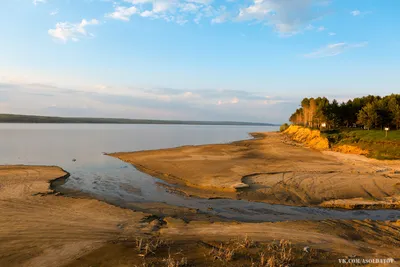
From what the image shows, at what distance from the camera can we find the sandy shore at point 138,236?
795 centimetres

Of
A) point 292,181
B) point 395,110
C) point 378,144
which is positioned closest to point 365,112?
point 395,110

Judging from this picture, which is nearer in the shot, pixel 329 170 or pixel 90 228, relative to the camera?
pixel 90 228

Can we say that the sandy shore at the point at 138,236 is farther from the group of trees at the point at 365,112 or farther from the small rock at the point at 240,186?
the group of trees at the point at 365,112

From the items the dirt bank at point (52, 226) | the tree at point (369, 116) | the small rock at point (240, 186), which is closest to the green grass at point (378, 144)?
the tree at point (369, 116)

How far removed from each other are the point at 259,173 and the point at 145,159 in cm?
1642

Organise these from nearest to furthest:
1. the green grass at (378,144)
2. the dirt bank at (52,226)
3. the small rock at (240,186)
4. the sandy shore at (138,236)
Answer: the sandy shore at (138,236) → the dirt bank at (52,226) → the small rock at (240,186) → the green grass at (378,144)

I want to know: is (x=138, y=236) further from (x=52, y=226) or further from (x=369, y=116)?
(x=369, y=116)

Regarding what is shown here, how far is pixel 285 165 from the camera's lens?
96.3 feet

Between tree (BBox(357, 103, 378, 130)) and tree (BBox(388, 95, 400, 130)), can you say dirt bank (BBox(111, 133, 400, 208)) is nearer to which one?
tree (BBox(357, 103, 378, 130))

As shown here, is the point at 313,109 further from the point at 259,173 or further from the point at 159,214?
the point at 159,214

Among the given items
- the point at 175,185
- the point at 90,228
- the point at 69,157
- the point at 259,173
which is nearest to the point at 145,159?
the point at 69,157

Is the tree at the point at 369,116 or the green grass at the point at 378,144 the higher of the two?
the tree at the point at 369,116

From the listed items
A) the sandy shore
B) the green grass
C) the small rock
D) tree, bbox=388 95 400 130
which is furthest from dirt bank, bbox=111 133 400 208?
tree, bbox=388 95 400 130

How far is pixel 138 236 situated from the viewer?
32.2 feet
